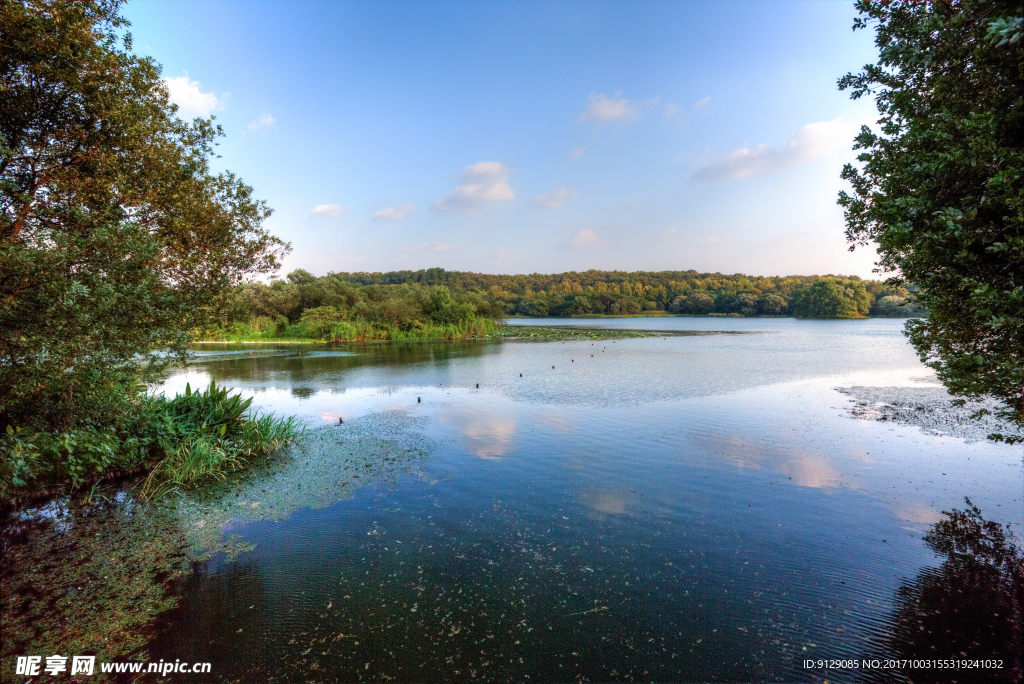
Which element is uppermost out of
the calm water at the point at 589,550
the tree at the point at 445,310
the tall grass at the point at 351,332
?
the tree at the point at 445,310

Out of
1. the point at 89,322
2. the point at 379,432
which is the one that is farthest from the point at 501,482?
the point at 89,322

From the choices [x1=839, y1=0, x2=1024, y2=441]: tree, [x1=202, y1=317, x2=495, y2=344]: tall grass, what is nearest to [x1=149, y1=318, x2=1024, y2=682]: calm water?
[x1=839, y1=0, x2=1024, y2=441]: tree

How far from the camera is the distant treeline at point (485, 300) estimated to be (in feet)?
170

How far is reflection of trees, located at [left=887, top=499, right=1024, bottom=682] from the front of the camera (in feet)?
14.0

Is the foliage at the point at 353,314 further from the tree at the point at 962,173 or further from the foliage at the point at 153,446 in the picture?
the tree at the point at 962,173

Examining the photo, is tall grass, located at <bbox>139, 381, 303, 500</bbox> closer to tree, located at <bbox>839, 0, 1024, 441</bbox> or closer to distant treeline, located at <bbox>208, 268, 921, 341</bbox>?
distant treeline, located at <bbox>208, 268, 921, 341</bbox>

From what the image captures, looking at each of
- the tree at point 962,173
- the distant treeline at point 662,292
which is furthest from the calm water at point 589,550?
the distant treeline at point 662,292

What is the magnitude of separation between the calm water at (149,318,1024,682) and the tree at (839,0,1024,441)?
10.4 ft

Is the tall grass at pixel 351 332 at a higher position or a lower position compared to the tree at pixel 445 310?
lower

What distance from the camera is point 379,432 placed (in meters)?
13.4

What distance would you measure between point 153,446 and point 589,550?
9.92 metres

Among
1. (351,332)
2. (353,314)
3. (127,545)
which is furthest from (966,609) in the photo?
(353,314)

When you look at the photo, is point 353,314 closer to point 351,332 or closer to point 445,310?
point 351,332

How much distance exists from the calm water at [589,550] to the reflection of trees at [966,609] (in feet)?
0.63
